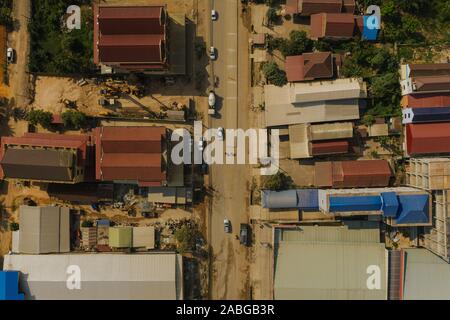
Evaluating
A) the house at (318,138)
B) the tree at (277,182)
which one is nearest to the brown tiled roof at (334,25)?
the house at (318,138)

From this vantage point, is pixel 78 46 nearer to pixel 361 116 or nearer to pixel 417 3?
pixel 361 116

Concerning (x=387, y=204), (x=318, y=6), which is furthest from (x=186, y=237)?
(x=318, y=6)

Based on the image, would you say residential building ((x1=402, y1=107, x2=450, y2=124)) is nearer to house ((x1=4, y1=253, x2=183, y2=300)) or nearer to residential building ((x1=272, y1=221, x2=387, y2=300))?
residential building ((x1=272, y1=221, x2=387, y2=300))

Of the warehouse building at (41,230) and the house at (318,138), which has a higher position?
the house at (318,138)

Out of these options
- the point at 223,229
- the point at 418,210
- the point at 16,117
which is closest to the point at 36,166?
the point at 16,117

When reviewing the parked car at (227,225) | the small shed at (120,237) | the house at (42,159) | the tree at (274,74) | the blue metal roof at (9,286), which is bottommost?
the blue metal roof at (9,286)

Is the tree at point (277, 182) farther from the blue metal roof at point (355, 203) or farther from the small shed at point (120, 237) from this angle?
the small shed at point (120, 237)

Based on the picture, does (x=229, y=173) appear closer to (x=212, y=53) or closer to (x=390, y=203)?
(x=212, y=53)

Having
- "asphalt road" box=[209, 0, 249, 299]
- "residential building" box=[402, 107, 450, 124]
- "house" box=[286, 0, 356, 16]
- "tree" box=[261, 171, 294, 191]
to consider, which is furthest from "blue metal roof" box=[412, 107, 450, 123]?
"asphalt road" box=[209, 0, 249, 299]
